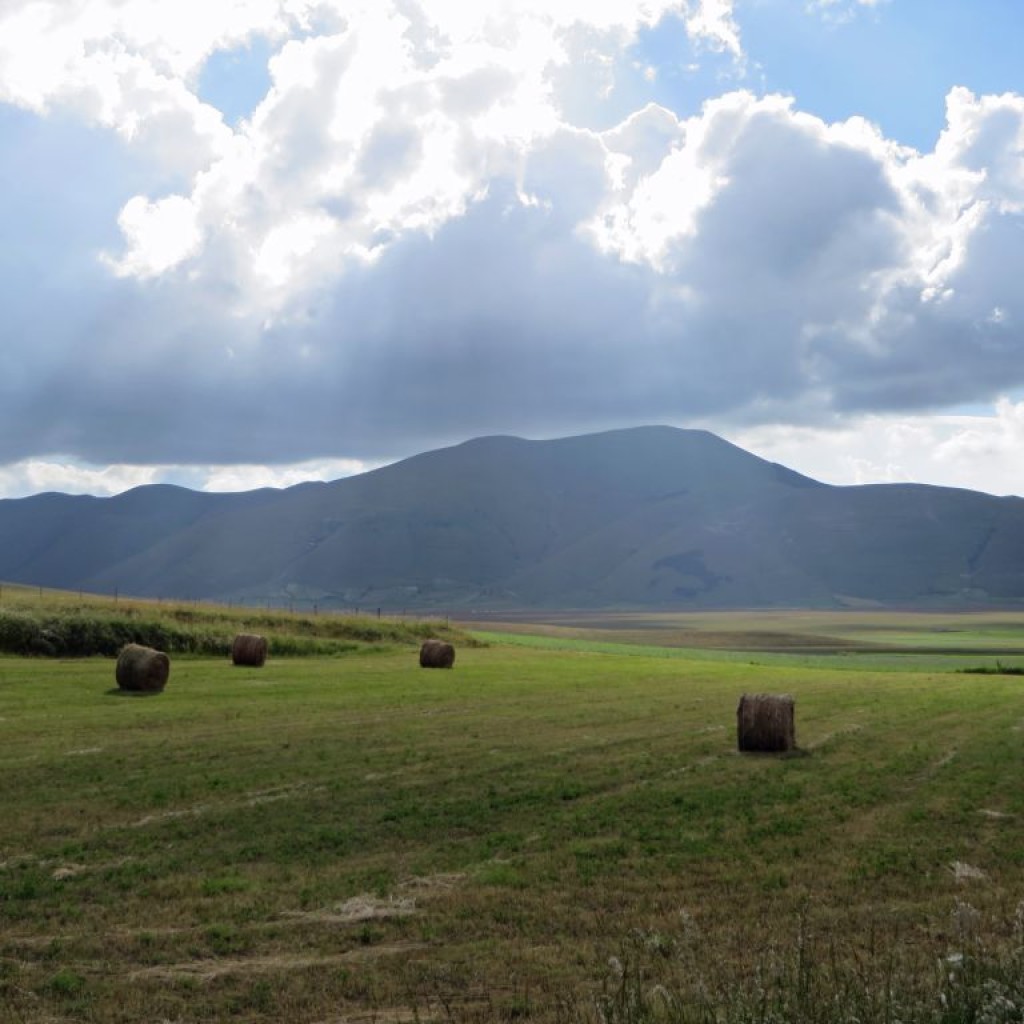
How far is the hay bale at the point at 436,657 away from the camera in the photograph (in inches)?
2279

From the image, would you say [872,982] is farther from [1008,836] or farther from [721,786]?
[721,786]

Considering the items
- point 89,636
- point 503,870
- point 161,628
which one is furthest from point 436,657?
point 503,870

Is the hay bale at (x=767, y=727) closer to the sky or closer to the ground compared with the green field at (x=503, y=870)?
closer to the sky

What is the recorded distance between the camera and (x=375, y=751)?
25.9m

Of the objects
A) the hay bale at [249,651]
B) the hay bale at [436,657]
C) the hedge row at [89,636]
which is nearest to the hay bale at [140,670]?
the hay bale at [249,651]

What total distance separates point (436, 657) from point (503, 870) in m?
Result: 43.2

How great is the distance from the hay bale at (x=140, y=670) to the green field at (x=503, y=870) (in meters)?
8.29

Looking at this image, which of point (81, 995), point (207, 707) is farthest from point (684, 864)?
point (207, 707)

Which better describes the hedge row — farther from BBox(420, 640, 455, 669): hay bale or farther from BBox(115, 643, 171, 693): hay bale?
BBox(115, 643, 171, 693): hay bale

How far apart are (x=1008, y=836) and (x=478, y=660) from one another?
49772 millimetres

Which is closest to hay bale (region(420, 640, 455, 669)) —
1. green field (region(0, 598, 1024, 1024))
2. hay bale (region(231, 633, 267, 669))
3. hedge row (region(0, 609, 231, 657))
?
hay bale (region(231, 633, 267, 669))

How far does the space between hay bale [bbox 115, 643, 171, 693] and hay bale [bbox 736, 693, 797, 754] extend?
23467 millimetres

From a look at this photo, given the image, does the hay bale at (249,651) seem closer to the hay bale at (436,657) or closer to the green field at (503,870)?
the hay bale at (436,657)

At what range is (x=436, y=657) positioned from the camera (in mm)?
57875
